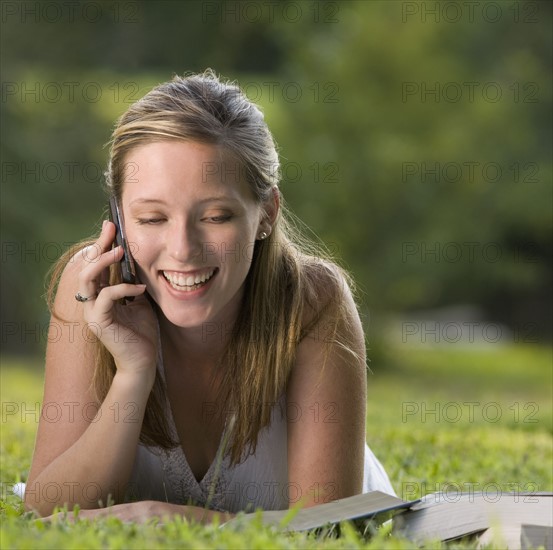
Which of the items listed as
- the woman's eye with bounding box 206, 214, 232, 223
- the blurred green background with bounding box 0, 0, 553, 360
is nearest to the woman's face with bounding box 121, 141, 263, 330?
the woman's eye with bounding box 206, 214, 232, 223

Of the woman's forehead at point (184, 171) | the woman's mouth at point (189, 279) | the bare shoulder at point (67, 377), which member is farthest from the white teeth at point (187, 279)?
the bare shoulder at point (67, 377)

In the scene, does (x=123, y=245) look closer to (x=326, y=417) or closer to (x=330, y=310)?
(x=330, y=310)

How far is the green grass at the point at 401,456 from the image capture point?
2.67 m

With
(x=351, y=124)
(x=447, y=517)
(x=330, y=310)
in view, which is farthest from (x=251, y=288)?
(x=351, y=124)

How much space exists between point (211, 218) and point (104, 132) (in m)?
17.0

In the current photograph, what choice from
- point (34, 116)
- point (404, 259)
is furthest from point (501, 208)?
point (34, 116)

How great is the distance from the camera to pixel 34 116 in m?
20.4

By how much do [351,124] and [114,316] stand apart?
14.6 meters

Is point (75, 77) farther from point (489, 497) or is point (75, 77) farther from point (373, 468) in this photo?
point (489, 497)

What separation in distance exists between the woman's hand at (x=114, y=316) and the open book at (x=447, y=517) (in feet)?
3.03

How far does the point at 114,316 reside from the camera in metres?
3.70

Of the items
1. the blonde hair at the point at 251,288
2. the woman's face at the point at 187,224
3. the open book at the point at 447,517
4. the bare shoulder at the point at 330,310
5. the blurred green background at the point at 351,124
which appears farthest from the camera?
the blurred green background at the point at 351,124

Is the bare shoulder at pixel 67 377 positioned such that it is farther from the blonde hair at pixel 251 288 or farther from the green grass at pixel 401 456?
the green grass at pixel 401 456

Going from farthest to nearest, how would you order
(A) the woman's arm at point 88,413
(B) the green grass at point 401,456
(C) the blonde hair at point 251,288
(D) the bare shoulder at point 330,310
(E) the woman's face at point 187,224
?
(D) the bare shoulder at point 330,310 → (C) the blonde hair at point 251,288 → (A) the woman's arm at point 88,413 → (E) the woman's face at point 187,224 → (B) the green grass at point 401,456
